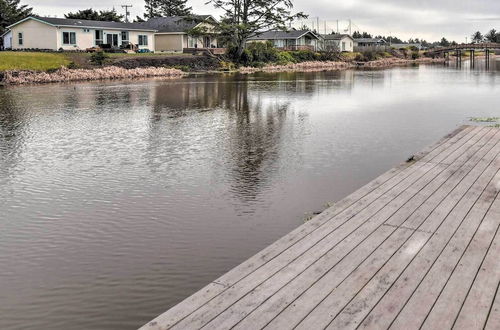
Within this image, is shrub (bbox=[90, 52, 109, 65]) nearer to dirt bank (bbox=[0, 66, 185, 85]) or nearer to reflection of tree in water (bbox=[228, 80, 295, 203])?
dirt bank (bbox=[0, 66, 185, 85])

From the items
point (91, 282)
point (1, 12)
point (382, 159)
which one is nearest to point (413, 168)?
point (382, 159)

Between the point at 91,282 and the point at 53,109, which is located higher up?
the point at 53,109

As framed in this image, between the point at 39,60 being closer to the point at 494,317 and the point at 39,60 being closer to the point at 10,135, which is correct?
the point at 10,135

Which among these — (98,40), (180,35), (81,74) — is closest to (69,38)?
(98,40)

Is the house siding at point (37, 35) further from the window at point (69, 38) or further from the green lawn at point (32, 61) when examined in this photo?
the green lawn at point (32, 61)

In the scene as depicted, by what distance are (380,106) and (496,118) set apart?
23.7 ft

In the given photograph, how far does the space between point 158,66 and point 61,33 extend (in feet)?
39.4

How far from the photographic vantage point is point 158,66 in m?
60.0

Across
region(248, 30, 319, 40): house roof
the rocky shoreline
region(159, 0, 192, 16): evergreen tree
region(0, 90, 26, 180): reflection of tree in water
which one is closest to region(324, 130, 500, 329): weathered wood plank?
region(0, 90, 26, 180): reflection of tree in water

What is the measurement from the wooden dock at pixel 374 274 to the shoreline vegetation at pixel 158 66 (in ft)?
141

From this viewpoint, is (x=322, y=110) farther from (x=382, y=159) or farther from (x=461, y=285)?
(x=461, y=285)

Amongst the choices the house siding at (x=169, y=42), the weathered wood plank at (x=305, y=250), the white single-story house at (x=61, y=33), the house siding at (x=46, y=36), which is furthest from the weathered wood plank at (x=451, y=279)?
the house siding at (x=169, y=42)

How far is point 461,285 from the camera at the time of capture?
213 inches

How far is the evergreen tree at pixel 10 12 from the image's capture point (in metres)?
76.9
